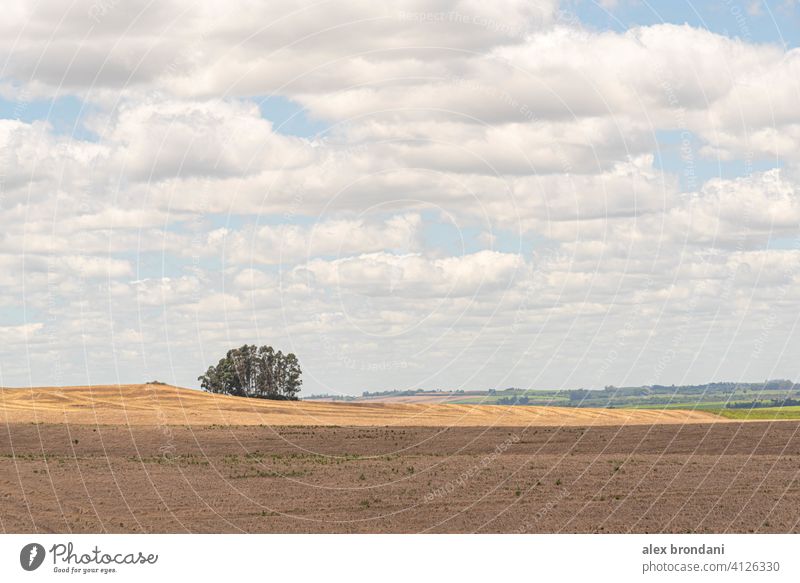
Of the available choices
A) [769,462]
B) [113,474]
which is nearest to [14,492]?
[113,474]

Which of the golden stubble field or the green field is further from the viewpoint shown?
the green field

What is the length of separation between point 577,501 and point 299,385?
129m

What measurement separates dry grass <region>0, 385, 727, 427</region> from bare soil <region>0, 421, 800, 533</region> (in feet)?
40.5

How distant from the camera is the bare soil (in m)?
53.5

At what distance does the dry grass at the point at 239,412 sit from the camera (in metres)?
113

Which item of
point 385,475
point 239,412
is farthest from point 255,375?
point 385,475

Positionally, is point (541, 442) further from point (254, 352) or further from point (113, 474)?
point (254, 352)
